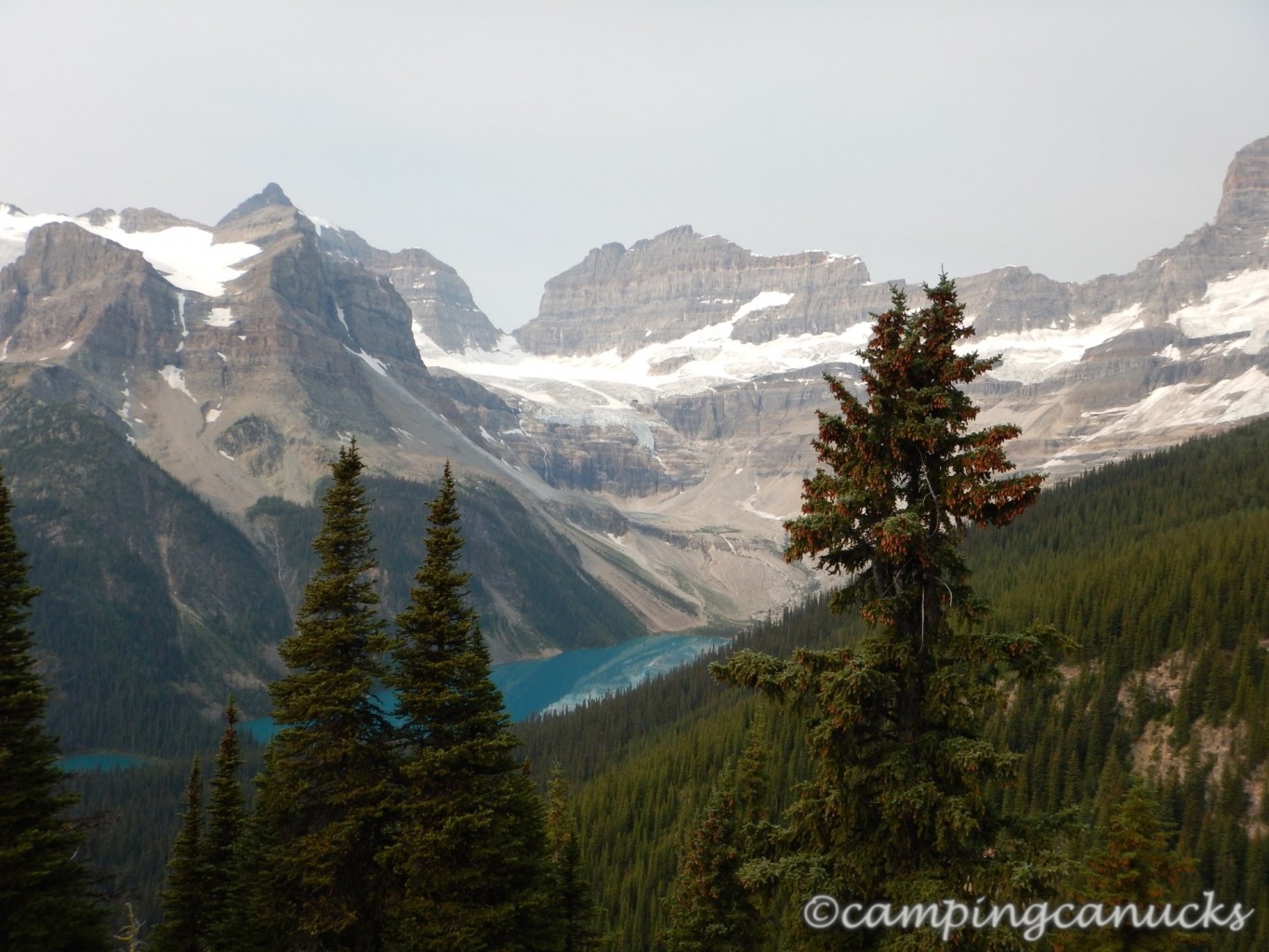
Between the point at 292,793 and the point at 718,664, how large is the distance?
1311cm

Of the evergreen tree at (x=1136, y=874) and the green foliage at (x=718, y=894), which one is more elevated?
the evergreen tree at (x=1136, y=874)

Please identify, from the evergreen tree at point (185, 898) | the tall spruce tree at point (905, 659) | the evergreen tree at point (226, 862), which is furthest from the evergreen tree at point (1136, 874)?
the evergreen tree at point (185, 898)

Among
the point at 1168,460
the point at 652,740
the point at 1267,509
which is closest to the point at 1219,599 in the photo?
the point at 1267,509

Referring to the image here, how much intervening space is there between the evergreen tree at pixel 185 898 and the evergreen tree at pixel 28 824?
10372mm

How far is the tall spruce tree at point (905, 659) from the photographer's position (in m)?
13.4

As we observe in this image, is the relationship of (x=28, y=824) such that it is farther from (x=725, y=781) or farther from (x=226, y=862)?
(x=725, y=781)

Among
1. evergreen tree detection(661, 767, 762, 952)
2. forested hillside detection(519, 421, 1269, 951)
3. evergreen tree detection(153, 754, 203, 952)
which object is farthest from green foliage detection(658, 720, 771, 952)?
forested hillside detection(519, 421, 1269, 951)

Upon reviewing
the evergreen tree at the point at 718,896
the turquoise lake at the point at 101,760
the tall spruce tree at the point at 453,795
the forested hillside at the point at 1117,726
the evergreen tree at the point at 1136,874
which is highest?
the tall spruce tree at the point at 453,795

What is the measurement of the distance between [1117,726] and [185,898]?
83782 mm

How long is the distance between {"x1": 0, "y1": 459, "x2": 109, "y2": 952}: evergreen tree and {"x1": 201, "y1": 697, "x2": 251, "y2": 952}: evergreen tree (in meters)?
7.15

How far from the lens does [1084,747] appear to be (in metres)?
87.2

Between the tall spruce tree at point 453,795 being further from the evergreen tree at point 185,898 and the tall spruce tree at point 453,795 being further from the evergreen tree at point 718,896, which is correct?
the evergreen tree at point 185,898

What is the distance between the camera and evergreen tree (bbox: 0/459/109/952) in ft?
A: 60.3

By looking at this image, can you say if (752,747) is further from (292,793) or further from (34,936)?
(34,936)
